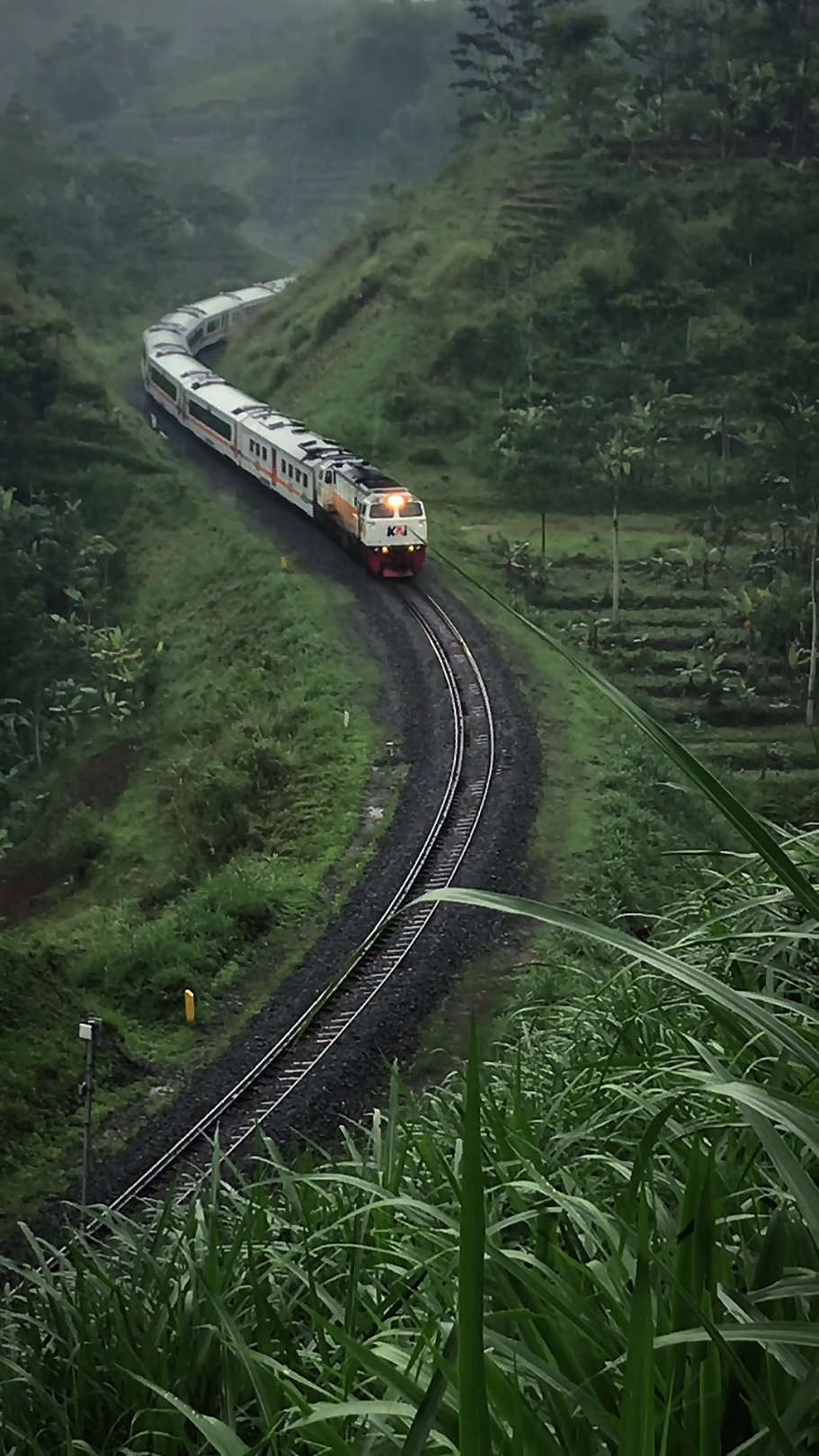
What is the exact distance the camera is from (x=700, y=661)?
5.59m

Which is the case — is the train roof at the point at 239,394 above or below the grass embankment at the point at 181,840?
above

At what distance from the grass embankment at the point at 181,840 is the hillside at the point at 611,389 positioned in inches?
36.9

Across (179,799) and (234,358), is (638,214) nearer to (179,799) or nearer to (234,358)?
(234,358)

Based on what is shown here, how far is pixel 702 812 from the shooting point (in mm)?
4902

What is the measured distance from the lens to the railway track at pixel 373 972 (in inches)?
145

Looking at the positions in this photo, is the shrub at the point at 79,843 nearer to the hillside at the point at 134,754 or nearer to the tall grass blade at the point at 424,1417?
the hillside at the point at 134,754

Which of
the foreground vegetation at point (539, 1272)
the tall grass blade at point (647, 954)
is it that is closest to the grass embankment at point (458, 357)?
the foreground vegetation at point (539, 1272)

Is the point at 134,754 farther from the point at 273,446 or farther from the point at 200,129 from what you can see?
the point at 200,129

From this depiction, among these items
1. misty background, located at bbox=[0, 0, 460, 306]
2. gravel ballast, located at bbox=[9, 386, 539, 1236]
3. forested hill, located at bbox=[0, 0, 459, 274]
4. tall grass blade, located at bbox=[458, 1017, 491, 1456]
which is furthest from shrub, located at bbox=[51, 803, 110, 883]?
tall grass blade, located at bbox=[458, 1017, 491, 1456]

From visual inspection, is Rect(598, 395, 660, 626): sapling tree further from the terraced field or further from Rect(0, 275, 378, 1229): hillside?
Rect(0, 275, 378, 1229): hillside

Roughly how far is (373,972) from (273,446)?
11.4 ft

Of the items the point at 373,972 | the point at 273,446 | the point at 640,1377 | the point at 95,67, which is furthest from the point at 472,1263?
the point at 95,67

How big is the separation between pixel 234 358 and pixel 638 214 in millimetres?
2309

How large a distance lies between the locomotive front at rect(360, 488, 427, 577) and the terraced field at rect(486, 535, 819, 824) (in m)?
0.42
